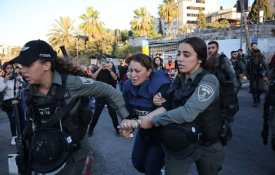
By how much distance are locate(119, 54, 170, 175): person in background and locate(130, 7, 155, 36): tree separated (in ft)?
212

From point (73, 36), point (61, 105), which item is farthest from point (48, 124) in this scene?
point (73, 36)

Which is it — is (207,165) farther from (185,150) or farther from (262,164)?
(262,164)

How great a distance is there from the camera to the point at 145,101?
10.2ft

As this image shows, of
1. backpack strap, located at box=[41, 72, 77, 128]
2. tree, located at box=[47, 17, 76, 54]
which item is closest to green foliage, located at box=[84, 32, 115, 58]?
tree, located at box=[47, 17, 76, 54]

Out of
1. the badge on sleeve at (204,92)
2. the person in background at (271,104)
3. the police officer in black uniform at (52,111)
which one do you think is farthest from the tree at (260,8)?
the police officer in black uniform at (52,111)

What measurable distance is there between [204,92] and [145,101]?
0.81 m

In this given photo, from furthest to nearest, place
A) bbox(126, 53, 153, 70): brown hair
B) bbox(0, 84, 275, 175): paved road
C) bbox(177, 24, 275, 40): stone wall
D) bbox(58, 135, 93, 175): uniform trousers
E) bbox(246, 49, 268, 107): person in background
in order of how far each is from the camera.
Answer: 1. bbox(177, 24, 275, 40): stone wall
2. bbox(246, 49, 268, 107): person in background
3. bbox(0, 84, 275, 175): paved road
4. bbox(126, 53, 153, 70): brown hair
5. bbox(58, 135, 93, 175): uniform trousers

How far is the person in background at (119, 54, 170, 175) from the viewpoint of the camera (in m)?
3.05

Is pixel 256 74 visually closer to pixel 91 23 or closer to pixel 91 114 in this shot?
pixel 91 114

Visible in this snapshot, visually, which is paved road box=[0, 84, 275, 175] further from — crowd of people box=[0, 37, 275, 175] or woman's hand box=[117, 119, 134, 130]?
woman's hand box=[117, 119, 134, 130]

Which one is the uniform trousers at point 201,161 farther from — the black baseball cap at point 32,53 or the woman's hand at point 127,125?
the black baseball cap at point 32,53

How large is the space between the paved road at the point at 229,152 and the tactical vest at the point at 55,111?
2.24m

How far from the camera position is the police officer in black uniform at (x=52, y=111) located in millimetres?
2301

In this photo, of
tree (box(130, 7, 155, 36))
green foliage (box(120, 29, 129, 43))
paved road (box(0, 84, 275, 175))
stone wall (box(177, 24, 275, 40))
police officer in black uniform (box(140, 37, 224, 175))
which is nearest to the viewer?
police officer in black uniform (box(140, 37, 224, 175))
